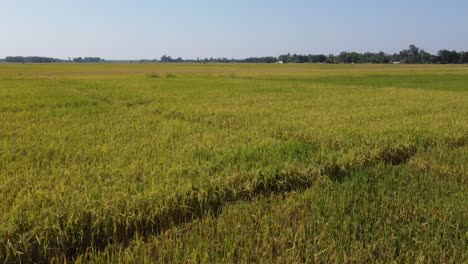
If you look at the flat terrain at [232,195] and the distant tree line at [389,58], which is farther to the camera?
the distant tree line at [389,58]

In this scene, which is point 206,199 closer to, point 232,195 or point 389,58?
point 232,195

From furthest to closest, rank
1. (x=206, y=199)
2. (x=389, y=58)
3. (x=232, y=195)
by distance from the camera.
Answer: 1. (x=389, y=58)
2. (x=232, y=195)
3. (x=206, y=199)

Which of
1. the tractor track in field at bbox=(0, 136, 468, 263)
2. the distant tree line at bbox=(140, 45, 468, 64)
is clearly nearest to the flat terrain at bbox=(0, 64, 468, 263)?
the tractor track in field at bbox=(0, 136, 468, 263)

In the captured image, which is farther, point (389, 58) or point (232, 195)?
point (389, 58)

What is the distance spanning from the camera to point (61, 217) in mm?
3736

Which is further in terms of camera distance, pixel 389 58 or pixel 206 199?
pixel 389 58

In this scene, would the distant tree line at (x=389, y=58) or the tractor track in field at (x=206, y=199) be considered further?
the distant tree line at (x=389, y=58)

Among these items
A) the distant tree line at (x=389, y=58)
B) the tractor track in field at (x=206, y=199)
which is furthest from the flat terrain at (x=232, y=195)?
the distant tree line at (x=389, y=58)

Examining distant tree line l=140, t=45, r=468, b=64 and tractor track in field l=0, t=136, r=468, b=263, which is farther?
distant tree line l=140, t=45, r=468, b=64

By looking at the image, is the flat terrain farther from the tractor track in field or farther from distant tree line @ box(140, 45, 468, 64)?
distant tree line @ box(140, 45, 468, 64)

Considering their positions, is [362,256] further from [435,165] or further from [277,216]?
[435,165]

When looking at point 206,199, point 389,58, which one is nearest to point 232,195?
point 206,199

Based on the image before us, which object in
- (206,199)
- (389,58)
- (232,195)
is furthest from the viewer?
(389,58)

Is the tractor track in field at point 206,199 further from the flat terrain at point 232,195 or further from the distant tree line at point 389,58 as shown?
the distant tree line at point 389,58
